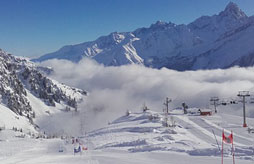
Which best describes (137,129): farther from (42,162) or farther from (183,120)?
(42,162)

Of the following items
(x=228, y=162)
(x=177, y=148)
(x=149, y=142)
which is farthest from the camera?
(x=149, y=142)

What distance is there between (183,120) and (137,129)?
19.2 metres

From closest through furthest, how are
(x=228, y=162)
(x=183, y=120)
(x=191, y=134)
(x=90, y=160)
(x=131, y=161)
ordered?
(x=228, y=162) < (x=131, y=161) < (x=90, y=160) < (x=191, y=134) < (x=183, y=120)

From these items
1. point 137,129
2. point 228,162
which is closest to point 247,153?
point 228,162

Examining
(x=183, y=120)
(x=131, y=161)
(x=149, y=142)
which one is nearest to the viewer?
(x=131, y=161)

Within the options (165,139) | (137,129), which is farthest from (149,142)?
Result: (137,129)

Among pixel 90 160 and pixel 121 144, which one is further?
pixel 121 144

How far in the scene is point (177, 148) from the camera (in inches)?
1545

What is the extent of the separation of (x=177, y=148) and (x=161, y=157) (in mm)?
5323

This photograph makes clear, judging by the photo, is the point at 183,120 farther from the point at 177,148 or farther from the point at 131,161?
the point at 131,161

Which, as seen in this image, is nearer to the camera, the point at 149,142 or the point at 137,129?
the point at 149,142

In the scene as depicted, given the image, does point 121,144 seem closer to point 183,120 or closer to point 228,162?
point 228,162

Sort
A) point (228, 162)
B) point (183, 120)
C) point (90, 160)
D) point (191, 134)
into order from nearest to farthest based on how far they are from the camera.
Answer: point (228, 162) < point (90, 160) < point (191, 134) < point (183, 120)

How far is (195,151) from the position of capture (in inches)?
1406
